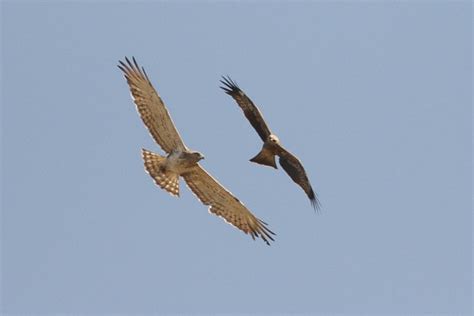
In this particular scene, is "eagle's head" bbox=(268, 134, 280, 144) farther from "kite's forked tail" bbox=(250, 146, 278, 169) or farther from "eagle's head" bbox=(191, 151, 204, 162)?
"eagle's head" bbox=(191, 151, 204, 162)

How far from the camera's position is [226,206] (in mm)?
18906

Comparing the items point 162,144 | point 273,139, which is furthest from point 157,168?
point 273,139

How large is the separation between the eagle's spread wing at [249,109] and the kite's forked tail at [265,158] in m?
0.30

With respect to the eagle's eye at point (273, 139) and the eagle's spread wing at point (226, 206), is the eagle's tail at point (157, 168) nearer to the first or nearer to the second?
the eagle's spread wing at point (226, 206)

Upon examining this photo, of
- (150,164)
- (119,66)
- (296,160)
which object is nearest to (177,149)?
(150,164)

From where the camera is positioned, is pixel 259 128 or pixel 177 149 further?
pixel 259 128

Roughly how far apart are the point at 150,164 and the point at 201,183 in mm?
986

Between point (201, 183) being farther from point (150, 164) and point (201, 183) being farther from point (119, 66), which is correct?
point (119, 66)

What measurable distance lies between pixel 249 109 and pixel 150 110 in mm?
2832

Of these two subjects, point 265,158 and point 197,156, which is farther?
point 265,158

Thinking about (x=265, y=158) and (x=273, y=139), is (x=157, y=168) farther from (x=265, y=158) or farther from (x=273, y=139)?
(x=273, y=139)

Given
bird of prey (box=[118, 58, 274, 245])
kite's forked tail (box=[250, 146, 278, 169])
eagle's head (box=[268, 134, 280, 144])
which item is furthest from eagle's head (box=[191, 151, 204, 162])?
eagle's head (box=[268, 134, 280, 144])

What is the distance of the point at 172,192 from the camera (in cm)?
1812

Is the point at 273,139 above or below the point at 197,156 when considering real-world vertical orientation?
above
